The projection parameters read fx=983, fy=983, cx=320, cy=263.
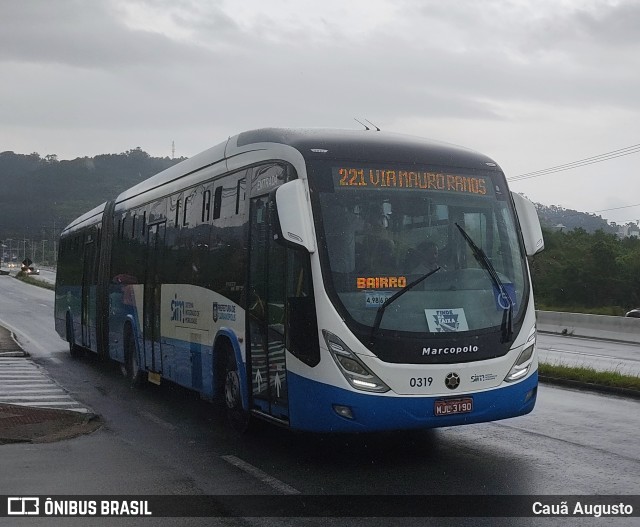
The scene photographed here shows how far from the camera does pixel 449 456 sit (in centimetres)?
945

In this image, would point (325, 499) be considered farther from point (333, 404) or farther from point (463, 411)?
point (463, 411)

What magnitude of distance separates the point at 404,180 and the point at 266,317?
6.22ft

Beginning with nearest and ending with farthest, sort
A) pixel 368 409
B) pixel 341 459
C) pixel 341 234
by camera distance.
Result: pixel 368 409 < pixel 341 234 < pixel 341 459

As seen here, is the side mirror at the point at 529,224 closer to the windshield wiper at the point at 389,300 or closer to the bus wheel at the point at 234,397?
the windshield wiper at the point at 389,300

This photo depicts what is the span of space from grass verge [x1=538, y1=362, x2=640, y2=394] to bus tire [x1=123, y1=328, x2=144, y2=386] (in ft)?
21.8

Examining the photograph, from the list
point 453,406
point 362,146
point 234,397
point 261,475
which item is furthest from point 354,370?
point 234,397

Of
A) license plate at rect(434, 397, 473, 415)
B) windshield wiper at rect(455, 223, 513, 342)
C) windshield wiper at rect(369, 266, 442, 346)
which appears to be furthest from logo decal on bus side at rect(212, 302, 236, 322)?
license plate at rect(434, 397, 473, 415)

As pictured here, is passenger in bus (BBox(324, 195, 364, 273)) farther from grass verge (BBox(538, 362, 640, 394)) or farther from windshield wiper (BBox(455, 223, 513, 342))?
grass verge (BBox(538, 362, 640, 394))

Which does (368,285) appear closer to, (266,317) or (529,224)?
(266,317)

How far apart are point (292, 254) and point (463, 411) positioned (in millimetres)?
2128

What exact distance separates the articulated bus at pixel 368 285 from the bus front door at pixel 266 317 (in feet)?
0.07

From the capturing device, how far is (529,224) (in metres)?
10.0

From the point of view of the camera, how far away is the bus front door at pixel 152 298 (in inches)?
558

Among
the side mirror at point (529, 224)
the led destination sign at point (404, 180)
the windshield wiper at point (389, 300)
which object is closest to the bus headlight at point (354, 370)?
the windshield wiper at point (389, 300)
